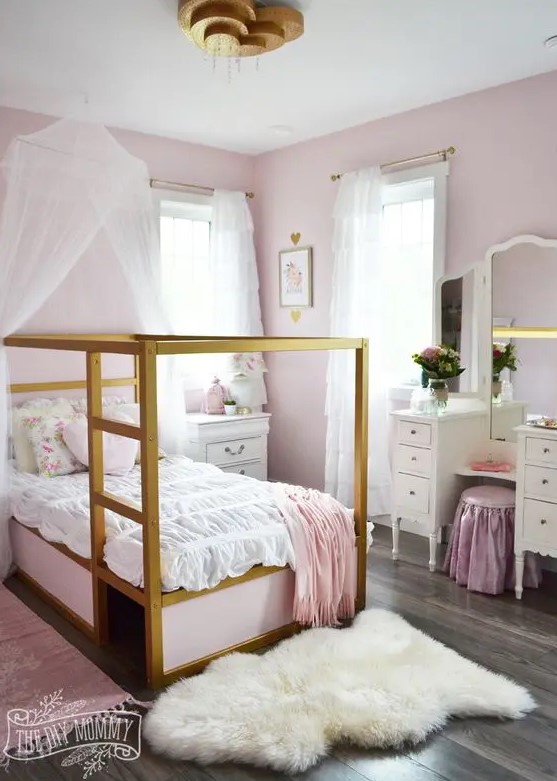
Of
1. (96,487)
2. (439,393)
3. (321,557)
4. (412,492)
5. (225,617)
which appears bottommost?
(225,617)

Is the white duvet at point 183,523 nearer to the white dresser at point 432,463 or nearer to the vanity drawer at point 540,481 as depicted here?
the white dresser at point 432,463

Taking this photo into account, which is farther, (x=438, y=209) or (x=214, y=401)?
(x=214, y=401)

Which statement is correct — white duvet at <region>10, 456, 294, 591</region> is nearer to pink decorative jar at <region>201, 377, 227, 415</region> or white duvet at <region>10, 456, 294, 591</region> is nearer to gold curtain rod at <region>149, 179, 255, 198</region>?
pink decorative jar at <region>201, 377, 227, 415</region>

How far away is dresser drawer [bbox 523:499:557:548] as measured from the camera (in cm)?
334

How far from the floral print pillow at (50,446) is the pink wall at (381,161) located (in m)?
1.92

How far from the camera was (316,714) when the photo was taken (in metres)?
2.33

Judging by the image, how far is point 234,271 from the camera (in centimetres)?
530

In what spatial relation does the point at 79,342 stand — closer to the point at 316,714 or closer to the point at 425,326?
the point at 316,714

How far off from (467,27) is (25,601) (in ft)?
11.5

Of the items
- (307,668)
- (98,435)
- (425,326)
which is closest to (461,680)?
(307,668)

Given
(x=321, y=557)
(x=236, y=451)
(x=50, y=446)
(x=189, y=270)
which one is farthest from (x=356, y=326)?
(x=50, y=446)

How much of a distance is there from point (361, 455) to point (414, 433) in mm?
747

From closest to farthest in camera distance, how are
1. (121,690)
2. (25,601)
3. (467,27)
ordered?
1. (121,690)
2. (467,27)
3. (25,601)

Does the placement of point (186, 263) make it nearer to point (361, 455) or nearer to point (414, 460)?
point (414, 460)
